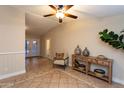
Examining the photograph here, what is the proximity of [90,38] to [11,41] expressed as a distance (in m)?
3.31

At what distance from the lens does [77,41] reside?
5.69 metres

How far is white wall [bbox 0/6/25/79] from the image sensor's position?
3.94 meters

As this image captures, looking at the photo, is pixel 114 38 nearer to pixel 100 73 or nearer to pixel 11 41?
pixel 100 73

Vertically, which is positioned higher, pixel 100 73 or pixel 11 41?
pixel 11 41

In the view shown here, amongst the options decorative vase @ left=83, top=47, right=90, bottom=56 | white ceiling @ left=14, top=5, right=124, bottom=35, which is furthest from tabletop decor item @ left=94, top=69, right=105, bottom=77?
white ceiling @ left=14, top=5, right=124, bottom=35

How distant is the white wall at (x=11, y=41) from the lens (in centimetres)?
394

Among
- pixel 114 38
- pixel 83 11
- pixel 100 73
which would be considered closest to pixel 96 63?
pixel 100 73

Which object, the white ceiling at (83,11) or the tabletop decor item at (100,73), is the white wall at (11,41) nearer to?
the white ceiling at (83,11)

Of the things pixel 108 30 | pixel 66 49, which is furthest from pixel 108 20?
pixel 66 49

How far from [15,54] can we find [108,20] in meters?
3.85

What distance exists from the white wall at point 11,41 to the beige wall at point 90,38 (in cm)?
264

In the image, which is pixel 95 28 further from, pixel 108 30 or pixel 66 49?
pixel 66 49

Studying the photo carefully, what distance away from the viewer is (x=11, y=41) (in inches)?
165

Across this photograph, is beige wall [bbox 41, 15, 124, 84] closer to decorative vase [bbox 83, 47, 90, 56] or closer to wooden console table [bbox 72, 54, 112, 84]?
decorative vase [bbox 83, 47, 90, 56]
